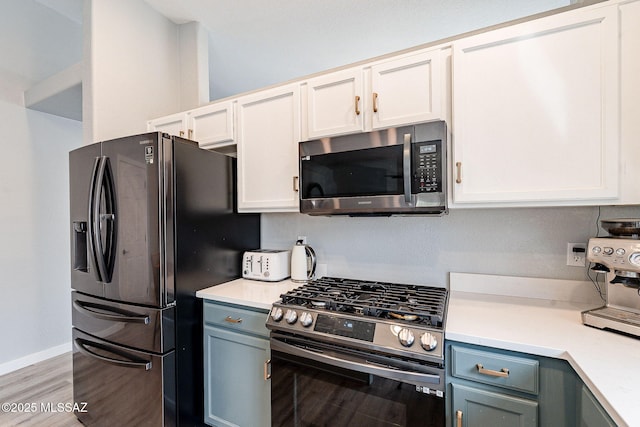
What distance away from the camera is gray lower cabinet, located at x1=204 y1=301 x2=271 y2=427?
153 centimetres

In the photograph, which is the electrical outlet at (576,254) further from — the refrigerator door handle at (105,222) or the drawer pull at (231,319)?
the refrigerator door handle at (105,222)

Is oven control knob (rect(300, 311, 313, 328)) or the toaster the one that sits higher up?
the toaster

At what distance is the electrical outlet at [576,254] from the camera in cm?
142

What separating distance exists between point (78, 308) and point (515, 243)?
8.70ft

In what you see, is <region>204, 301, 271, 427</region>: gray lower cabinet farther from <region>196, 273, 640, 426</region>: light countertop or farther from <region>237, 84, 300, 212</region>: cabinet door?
<region>237, 84, 300, 212</region>: cabinet door

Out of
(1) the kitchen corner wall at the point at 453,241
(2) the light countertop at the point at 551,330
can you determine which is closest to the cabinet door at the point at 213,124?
(1) the kitchen corner wall at the point at 453,241

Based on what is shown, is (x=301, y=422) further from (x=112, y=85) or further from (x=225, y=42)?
(x=225, y=42)

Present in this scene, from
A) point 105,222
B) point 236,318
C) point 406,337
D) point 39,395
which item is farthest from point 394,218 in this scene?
point 39,395

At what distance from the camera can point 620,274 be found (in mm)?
1135

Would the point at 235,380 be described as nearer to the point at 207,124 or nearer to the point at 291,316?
the point at 291,316

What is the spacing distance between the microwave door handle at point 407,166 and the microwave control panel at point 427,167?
0.03m

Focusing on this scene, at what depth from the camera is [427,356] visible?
1.06 m

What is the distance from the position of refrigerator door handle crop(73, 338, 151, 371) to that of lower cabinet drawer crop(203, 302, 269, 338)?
36cm

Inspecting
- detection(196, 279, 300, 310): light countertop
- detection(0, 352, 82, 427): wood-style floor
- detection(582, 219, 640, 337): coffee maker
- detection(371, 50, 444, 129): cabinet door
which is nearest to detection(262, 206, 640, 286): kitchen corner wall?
detection(582, 219, 640, 337): coffee maker
